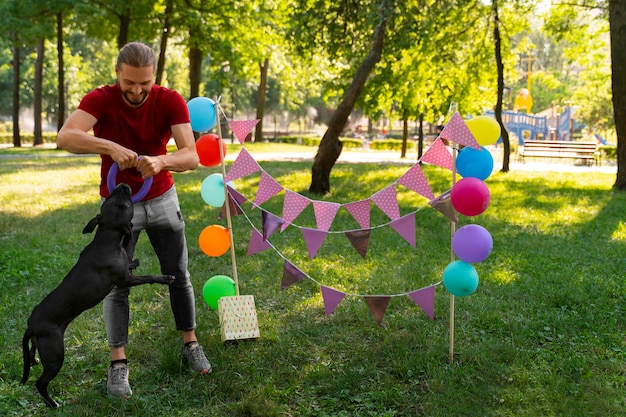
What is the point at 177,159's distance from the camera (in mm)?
3092

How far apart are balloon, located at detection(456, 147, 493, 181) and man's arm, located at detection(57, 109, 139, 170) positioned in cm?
194

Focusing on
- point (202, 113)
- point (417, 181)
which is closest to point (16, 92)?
point (202, 113)

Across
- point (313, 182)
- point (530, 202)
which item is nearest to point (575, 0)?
point (530, 202)

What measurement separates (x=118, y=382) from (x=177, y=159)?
4.45 ft

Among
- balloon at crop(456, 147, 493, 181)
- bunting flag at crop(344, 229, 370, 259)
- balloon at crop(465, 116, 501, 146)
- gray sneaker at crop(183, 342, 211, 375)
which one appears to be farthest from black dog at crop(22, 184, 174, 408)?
balloon at crop(465, 116, 501, 146)

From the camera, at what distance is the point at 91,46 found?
169 ft

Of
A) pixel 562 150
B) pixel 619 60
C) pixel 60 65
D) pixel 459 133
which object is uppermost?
pixel 60 65

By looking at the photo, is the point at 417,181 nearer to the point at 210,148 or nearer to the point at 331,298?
the point at 331,298

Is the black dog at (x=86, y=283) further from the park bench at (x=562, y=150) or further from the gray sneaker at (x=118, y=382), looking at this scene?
the park bench at (x=562, y=150)

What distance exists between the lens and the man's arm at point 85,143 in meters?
2.88

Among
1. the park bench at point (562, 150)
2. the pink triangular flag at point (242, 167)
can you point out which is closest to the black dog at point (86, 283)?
the pink triangular flag at point (242, 167)

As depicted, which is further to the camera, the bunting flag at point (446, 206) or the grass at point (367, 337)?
the bunting flag at point (446, 206)

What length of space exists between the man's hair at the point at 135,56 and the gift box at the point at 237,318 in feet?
5.84

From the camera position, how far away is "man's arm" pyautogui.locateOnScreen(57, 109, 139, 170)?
2.88 m
